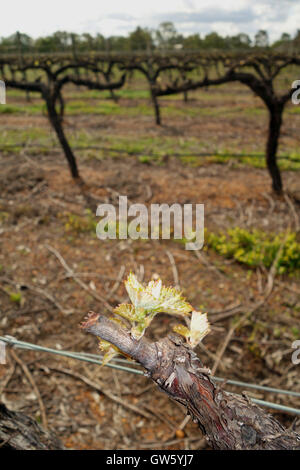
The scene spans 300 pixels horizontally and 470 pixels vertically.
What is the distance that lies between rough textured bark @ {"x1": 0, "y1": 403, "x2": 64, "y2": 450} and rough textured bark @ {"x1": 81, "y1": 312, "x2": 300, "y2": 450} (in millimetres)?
931

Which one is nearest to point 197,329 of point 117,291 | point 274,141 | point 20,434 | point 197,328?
point 197,328

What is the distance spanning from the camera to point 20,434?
4.84ft

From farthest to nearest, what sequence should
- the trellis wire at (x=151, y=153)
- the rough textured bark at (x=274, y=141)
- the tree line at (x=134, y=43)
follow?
the tree line at (x=134, y=43), the trellis wire at (x=151, y=153), the rough textured bark at (x=274, y=141)

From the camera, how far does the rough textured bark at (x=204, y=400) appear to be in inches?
31.8

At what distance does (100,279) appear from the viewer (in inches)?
194

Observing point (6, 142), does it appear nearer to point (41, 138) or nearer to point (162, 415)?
point (41, 138)

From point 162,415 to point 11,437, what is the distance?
2.06 m

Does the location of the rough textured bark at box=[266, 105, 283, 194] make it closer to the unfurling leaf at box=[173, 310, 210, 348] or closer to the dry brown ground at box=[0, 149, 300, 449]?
the dry brown ground at box=[0, 149, 300, 449]

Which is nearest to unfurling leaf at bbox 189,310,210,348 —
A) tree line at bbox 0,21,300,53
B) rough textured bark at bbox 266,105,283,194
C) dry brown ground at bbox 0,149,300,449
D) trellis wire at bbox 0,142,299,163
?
dry brown ground at bbox 0,149,300,449

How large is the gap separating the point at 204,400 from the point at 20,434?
102 centimetres

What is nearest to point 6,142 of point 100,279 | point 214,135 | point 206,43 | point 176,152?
point 176,152

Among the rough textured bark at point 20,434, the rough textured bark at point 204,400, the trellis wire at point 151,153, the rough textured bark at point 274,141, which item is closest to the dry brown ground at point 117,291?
the rough textured bark at point 274,141

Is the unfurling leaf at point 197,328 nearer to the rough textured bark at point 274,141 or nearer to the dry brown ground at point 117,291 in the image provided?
the dry brown ground at point 117,291

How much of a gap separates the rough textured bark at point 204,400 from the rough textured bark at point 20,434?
931 mm
